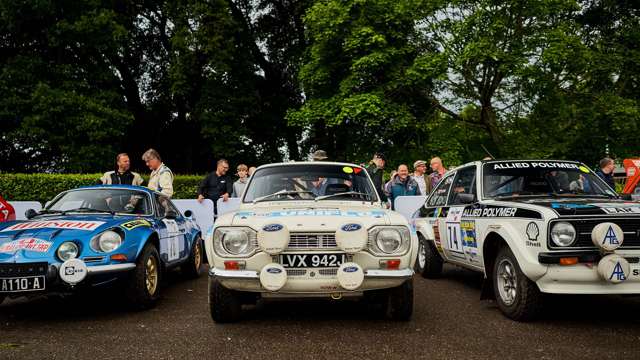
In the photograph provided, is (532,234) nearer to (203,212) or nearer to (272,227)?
(272,227)

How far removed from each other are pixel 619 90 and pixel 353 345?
22080 millimetres

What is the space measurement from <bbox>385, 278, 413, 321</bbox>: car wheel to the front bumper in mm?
291

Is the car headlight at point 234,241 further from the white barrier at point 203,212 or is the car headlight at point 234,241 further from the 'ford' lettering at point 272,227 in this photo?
the white barrier at point 203,212

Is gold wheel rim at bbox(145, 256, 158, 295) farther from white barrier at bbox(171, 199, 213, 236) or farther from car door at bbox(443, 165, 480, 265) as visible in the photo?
white barrier at bbox(171, 199, 213, 236)

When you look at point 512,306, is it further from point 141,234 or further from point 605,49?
point 605,49

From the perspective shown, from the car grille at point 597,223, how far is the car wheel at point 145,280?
14.0ft

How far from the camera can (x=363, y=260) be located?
16.5ft

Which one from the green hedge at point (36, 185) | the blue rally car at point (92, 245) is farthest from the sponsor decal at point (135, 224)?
the green hedge at point (36, 185)

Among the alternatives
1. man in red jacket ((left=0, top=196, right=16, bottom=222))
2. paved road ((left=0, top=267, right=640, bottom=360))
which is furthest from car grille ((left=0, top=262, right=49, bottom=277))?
man in red jacket ((left=0, top=196, right=16, bottom=222))

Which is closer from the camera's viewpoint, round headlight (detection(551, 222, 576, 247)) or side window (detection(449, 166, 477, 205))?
round headlight (detection(551, 222, 576, 247))

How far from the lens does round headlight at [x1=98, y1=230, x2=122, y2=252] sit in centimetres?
589

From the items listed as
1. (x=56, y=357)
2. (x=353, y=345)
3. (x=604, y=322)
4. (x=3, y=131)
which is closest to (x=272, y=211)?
(x=353, y=345)

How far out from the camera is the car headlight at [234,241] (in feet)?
16.6

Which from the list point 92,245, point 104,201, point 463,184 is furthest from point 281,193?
point 463,184
